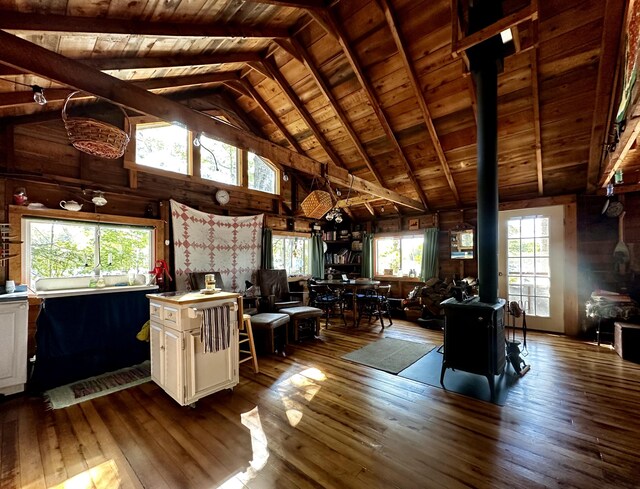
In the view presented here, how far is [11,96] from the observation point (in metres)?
2.68

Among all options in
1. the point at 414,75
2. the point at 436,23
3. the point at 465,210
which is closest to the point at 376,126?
the point at 414,75

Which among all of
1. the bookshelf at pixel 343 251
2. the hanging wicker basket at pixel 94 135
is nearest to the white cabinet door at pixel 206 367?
the hanging wicker basket at pixel 94 135

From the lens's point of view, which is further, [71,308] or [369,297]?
[369,297]

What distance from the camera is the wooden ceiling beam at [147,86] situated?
105 inches

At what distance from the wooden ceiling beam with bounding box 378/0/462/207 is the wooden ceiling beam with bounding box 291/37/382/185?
113 centimetres

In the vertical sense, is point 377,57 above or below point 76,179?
above

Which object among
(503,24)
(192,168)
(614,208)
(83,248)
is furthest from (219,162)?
(614,208)

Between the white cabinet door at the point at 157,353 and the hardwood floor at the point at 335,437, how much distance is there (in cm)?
17

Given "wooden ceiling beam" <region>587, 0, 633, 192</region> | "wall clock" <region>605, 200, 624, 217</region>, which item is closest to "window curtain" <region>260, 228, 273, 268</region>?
"wooden ceiling beam" <region>587, 0, 633, 192</region>

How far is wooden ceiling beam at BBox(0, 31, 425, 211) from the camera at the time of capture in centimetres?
162

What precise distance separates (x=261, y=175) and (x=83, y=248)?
128 inches

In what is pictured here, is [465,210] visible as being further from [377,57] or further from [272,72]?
[272,72]

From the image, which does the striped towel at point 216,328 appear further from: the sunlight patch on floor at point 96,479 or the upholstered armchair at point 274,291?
the upholstered armchair at point 274,291

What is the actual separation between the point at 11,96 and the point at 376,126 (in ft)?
14.6
